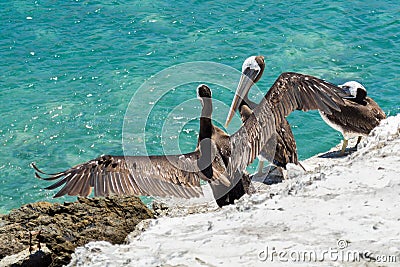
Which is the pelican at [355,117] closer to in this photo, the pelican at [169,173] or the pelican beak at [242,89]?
the pelican beak at [242,89]

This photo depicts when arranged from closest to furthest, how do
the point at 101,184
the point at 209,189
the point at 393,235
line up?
the point at 393,235
the point at 101,184
the point at 209,189

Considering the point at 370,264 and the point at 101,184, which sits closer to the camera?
the point at 370,264

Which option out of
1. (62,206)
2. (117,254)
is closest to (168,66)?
(62,206)

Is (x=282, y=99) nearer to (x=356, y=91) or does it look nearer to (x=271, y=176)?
(x=271, y=176)

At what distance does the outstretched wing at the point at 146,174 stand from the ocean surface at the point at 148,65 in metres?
3.27

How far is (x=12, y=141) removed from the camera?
11.2 m

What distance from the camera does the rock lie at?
4.73 metres

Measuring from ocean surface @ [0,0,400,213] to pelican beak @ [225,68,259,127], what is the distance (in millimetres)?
1308

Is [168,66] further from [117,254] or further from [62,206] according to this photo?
[117,254]

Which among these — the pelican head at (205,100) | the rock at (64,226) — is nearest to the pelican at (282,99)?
the pelican head at (205,100)

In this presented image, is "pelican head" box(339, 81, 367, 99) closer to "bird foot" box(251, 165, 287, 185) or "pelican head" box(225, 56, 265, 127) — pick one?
"pelican head" box(225, 56, 265, 127)

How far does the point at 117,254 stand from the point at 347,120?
4979 mm

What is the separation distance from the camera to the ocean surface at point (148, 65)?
11258mm

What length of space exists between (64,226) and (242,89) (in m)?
3.66
